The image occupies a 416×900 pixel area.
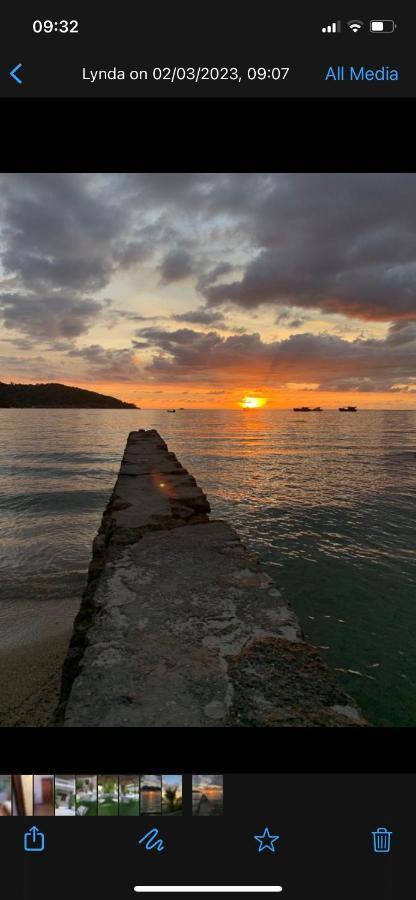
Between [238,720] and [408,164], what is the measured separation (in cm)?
275

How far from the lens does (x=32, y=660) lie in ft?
15.8

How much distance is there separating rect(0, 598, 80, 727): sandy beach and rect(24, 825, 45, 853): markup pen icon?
271 cm

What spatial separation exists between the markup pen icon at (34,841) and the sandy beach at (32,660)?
271 centimetres

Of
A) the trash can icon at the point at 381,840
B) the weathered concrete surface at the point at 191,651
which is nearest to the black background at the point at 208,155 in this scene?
the trash can icon at the point at 381,840

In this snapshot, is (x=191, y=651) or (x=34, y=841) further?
(x=191, y=651)

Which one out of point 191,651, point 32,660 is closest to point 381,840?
point 191,651

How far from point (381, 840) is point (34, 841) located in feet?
3.52

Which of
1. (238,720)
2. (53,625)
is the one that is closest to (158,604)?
(238,720)
